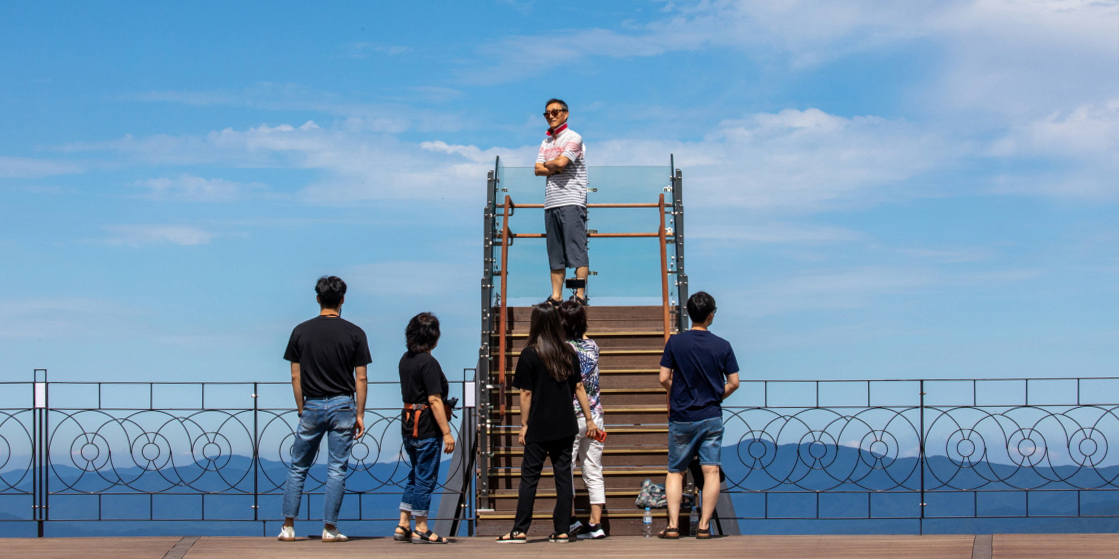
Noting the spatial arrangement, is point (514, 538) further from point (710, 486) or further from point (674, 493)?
point (710, 486)

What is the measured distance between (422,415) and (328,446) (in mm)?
642

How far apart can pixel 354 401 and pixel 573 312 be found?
154 centimetres

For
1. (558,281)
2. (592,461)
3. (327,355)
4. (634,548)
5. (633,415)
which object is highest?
(558,281)

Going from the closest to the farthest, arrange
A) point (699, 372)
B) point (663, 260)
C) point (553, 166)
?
point (699, 372) → point (553, 166) → point (663, 260)

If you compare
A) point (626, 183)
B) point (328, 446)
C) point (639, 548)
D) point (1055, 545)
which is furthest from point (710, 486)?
point (626, 183)

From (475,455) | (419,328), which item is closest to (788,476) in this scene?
(475,455)

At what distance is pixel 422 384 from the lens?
19.9 feet

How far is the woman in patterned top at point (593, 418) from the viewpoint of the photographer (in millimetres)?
6219

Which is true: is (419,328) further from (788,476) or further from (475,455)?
(788,476)

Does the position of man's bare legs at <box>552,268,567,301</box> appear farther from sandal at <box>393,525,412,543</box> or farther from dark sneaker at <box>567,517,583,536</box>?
sandal at <box>393,525,412,543</box>

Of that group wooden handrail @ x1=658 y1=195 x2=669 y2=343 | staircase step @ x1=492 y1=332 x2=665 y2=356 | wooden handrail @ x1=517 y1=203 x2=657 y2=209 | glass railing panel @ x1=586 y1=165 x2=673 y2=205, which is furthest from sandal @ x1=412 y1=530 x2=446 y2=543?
glass railing panel @ x1=586 y1=165 x2=673 y2=205

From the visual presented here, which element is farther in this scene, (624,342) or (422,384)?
(624,342)

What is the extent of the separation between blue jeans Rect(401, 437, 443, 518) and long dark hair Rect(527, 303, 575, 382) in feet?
3.17

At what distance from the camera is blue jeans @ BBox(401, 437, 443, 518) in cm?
607
